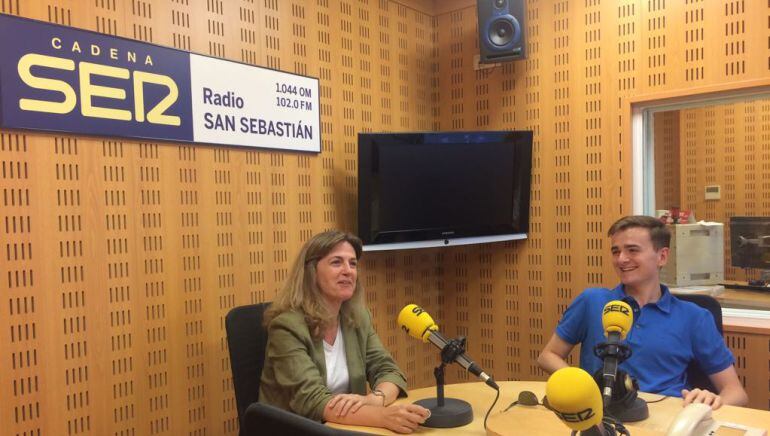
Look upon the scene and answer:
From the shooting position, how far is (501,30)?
12.5 feet

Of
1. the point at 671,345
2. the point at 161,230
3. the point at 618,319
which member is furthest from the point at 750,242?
the point at 161,230

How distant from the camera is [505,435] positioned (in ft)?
5.46

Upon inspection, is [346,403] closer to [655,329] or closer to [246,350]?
[246,350]

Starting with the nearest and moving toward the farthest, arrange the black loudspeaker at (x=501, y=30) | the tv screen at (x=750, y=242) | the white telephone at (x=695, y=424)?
the white telephone at (x=695, y=424)
the tv screen at (x=750, y=242)
the black loudspeaker at (x=501, y=30)

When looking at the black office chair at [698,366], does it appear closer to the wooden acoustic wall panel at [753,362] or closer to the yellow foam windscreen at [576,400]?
the wooden acoustic wall panel at [753,362]

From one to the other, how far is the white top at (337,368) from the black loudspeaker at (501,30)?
2291 mm

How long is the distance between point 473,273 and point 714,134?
1.93 meters

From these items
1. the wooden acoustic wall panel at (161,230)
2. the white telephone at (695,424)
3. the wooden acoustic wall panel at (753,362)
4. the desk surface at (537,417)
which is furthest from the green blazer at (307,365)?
the wooden acoustic wall panel at (753,362)

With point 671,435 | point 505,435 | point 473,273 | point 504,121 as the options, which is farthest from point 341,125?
point 671,435

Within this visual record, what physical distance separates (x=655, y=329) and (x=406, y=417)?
1151 mm

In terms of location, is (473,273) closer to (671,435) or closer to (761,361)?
(761,361)

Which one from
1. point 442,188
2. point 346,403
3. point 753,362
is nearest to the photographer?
point 346,403

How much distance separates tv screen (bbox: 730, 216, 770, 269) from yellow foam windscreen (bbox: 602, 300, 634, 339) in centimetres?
233

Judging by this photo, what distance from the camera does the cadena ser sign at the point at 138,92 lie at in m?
2.31
